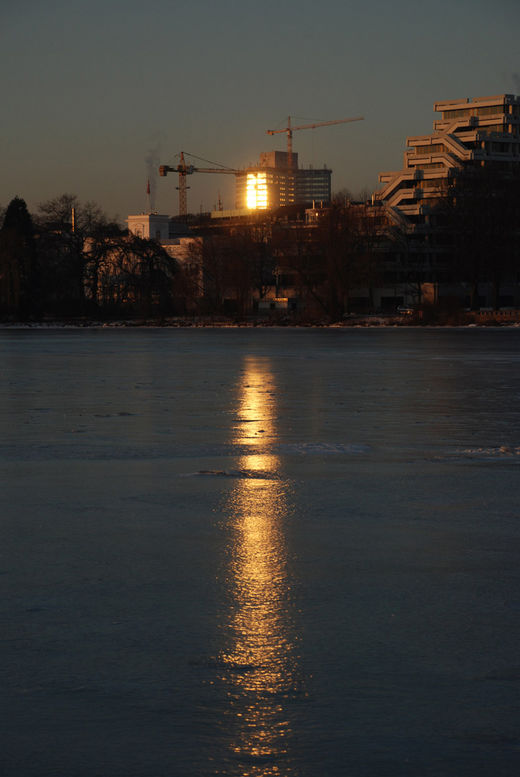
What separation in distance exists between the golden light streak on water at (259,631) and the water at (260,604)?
14 millimetres

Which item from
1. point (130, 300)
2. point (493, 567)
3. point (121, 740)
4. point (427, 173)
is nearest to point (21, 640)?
point (121, 740)

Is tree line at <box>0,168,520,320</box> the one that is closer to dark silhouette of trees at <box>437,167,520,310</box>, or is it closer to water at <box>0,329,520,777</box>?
dark silhouette of trees at <box>437,167,520,310</box>

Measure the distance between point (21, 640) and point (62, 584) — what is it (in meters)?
1.14

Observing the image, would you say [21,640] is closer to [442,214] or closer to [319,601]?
[319,601]

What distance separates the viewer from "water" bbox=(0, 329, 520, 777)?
4.04 metres

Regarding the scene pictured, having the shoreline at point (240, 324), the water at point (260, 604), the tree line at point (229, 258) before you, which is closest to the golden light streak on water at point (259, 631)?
the water at point (260, 604)

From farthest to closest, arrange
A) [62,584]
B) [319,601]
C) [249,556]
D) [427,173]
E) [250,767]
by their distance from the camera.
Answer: [427,173], [249,556], [62,584], [319,601], [250,767]

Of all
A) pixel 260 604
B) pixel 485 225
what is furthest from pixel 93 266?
pixel 260 604

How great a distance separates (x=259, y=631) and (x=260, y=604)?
1.71 feet

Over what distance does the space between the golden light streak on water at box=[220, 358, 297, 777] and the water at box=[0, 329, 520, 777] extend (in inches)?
0.6

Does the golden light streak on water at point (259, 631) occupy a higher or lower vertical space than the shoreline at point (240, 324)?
lower

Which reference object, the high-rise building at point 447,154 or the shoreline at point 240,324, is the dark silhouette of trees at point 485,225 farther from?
the high-rise building at point 447,154

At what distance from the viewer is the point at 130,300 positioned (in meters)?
117

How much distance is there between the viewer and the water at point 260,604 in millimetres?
4039
